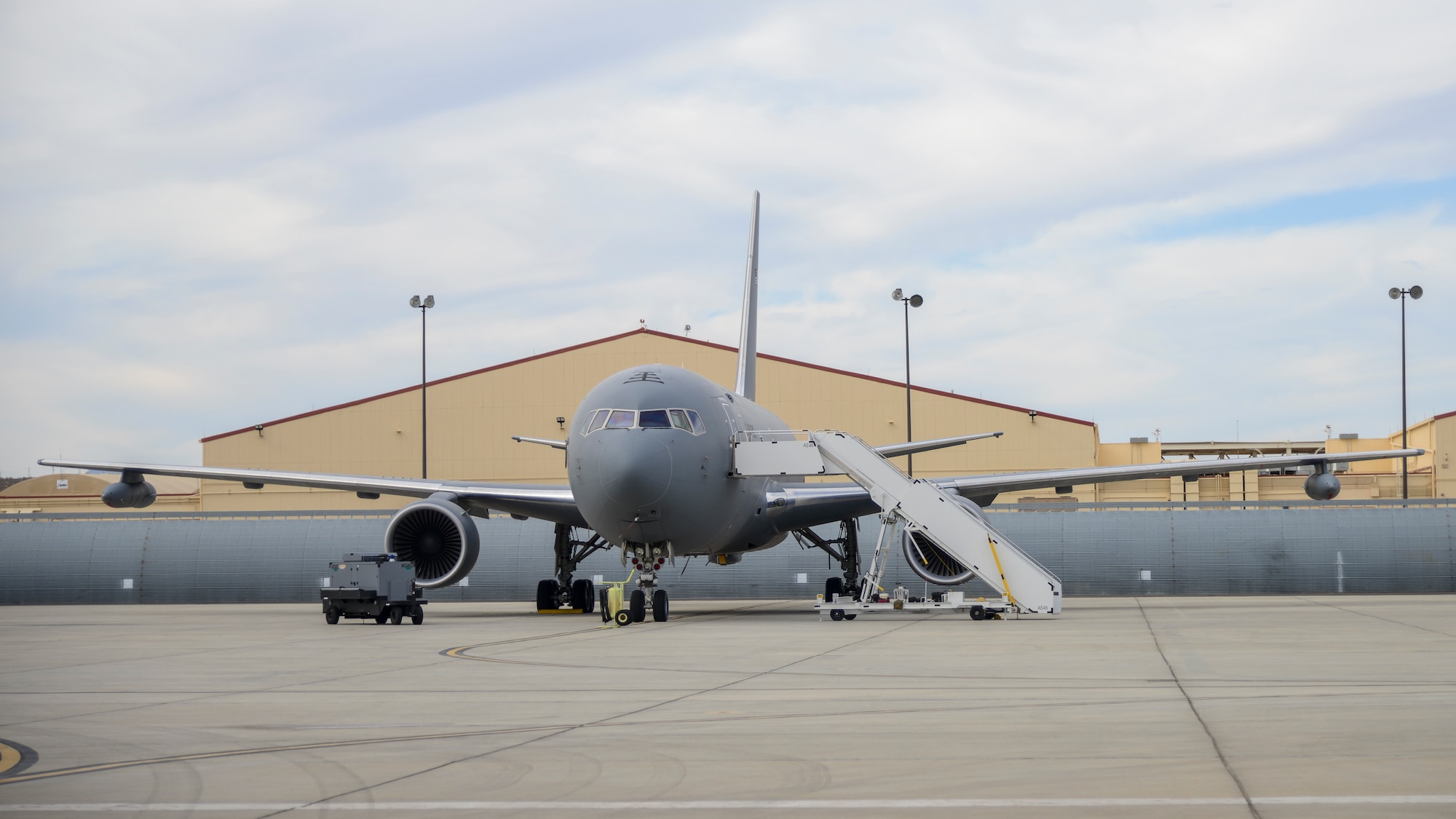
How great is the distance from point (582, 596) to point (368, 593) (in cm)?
496

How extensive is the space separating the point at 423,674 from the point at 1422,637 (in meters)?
12.6

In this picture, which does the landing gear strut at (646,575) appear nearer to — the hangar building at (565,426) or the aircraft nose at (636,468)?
the aircraft nose at (636,468)

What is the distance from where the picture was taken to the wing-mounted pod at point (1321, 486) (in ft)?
92.9

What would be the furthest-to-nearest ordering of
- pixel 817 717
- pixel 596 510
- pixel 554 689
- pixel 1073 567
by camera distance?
pixel 1073 567
pixel 596 510
pixel 554 689
pixel 817 717

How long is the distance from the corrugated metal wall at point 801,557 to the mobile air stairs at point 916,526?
11.5m

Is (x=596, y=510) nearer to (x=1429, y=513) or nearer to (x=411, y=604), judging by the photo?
(x=411, y=604)

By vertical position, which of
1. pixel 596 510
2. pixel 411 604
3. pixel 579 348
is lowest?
pixel 411 604

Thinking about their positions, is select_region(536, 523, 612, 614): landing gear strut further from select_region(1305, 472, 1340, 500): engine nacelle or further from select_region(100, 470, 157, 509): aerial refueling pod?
select_region(1305, 472, 1340, 500): engine nacelle

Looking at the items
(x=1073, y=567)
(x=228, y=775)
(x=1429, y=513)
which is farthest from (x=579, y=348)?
(x=228, y=775)

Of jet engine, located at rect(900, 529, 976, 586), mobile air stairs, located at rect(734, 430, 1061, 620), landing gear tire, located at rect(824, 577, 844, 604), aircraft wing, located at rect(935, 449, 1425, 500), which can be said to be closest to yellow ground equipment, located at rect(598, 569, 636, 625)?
mobile air stairs, located at rect(734, 430, 1061, 620)

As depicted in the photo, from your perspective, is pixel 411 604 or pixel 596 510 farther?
pixel 411 604

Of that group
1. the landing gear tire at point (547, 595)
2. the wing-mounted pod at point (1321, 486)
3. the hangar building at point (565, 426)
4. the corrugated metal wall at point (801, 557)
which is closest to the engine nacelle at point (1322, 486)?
the wing-mounted pod at point (1321, 486)

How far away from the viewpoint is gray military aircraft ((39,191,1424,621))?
71.8 ft

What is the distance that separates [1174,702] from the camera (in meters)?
10.1
